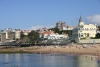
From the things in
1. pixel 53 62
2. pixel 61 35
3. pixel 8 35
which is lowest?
pixel 53 62

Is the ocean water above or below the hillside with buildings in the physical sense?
below

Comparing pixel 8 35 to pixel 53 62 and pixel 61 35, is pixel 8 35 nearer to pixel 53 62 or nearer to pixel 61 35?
pixel 61 35

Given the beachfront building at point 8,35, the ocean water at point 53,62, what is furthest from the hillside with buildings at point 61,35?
the ocean water at point 53,62

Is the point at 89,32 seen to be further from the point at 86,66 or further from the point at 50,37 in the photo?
the point at 86,66

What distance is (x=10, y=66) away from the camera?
25.2 metres

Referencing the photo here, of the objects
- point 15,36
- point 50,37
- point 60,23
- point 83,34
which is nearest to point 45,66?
point 83,34

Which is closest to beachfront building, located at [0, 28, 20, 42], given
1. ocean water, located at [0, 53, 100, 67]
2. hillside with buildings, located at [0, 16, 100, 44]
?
hillside with buildings, located at [0, 16, 100, 44]

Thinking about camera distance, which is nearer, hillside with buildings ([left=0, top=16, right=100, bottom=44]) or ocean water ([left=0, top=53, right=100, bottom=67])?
ocean water ([left=0, top=53, right=100, bottom=67])

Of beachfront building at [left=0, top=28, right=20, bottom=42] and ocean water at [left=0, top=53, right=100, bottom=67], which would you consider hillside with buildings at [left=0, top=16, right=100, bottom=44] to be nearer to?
beachfront building at [left=0, top=28, right=20, bottom=42]

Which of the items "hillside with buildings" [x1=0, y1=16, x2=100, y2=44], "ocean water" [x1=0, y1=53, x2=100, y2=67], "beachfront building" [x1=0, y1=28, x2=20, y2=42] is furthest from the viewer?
"beachfront building" [x1=0, y1=28, x2=20, y2=42]

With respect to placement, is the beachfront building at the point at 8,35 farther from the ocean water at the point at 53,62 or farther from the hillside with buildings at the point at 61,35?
the ocean water at the point at 53,62

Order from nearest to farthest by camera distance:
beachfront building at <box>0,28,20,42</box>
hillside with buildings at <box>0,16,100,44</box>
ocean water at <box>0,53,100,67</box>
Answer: ocean water at <box>0,53,100,67</box> → hillside with buildings at <box>0,16,100,44</box> → beachfront building at <box>0,28,20,42</box>

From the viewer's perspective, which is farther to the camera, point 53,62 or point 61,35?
point 61,35

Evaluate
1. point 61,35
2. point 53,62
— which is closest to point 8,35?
point 61,35
